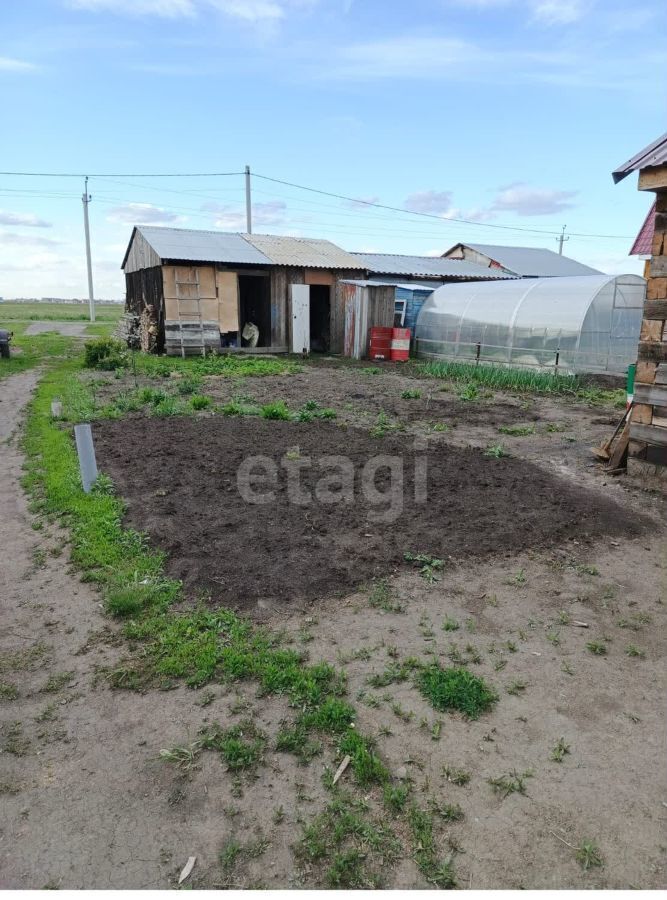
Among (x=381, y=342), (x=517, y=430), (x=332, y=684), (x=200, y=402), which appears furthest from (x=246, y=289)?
(x=332, y=684)

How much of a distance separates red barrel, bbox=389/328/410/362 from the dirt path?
57.9 feet

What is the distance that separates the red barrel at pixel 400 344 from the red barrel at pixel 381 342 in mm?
160

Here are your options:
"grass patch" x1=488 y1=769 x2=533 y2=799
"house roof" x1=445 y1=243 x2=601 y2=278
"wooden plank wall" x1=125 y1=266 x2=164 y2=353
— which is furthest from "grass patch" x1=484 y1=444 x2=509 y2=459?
"house roof" x1=445 y1=243 x2=601 y2=278

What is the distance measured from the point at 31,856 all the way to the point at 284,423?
837cm

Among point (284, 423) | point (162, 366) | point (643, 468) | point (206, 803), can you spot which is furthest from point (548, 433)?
point (162, 366)

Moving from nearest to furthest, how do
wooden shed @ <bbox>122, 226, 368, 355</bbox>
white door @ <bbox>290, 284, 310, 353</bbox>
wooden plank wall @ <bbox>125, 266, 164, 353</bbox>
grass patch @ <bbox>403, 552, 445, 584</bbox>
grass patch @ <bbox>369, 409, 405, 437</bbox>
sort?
grass patch @ <bbox>403, 552, 445, 584</bbox>
grass patch @ <bbox>369, 409, 405, 437</bbox>
wooden shed @ <bbox>122, 226, 368, 355</bbox>
wooden plank wall @ <bbox>125, 266, 164, 353</bbox>
white door @ <bbox>290, 284, 310, 353</bbox>

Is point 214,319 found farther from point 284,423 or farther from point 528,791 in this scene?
point 528,791

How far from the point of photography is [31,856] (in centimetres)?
244

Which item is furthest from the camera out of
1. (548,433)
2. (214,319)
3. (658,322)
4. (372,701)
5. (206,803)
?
(214,319)

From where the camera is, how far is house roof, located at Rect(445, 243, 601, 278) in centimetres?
3375

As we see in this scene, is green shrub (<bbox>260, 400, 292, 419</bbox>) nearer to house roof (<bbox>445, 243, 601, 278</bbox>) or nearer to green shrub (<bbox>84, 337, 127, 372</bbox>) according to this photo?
green shrub (<bbox>84, 337, 127, 372</bbox>)

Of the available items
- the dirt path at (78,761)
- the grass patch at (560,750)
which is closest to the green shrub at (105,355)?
the dirt path at (78,761)

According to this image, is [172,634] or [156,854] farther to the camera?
[172,634]

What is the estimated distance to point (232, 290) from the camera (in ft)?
71.4
